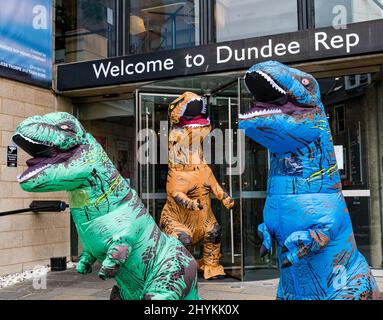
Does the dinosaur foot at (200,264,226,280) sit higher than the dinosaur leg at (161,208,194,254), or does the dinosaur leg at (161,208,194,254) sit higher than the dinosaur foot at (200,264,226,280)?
the dinosaur leg at (161,208,194,254)

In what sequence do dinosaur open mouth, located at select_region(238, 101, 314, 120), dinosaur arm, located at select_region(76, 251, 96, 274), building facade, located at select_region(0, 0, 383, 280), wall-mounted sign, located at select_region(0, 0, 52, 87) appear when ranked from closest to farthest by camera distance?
dinosaur open mouth, located at select_region(238, 101, 314, 120)
dinosaur arm, located at select_region(76, 251, 96, 274)
building facade, located at select_region(0, 0, 383, 280)
wall-mounted sign, located at select_region(0, 0, 52, 87)

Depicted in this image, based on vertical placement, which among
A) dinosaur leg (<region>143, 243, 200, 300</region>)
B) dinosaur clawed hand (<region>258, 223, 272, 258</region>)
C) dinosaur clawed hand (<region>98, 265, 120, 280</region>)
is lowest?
dinosaur leg (<region>143, 243, 200, 300</region>)

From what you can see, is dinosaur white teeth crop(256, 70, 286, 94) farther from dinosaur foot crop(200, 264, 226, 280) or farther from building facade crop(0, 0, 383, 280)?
dinosaur foot crop(200, 264, 226, 280)

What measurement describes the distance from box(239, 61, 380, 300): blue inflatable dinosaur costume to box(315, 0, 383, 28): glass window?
169 inches

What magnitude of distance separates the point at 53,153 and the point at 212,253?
4.21 metres

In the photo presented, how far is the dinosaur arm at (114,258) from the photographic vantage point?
293 cm

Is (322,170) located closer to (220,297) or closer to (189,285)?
(189,285)

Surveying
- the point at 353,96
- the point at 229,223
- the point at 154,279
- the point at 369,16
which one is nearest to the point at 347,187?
the point at 353,96

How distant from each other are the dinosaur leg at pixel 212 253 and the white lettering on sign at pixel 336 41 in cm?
291

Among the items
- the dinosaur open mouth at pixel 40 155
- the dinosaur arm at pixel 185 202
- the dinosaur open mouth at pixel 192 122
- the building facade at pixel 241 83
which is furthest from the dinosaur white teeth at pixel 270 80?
the building facade at pixel 241 83

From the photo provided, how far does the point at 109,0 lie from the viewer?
870 centimetres

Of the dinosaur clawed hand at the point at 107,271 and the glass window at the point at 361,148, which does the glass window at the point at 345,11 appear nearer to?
the glass window at the point at 361,148

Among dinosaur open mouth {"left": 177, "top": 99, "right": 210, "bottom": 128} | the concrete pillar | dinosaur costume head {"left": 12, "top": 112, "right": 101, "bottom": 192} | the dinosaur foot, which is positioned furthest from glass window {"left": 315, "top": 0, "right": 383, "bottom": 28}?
dinosaur costume head {"left": 12, "top": 112, "right": 101, "bottom": 192}

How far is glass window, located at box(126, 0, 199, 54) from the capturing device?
7.98m
